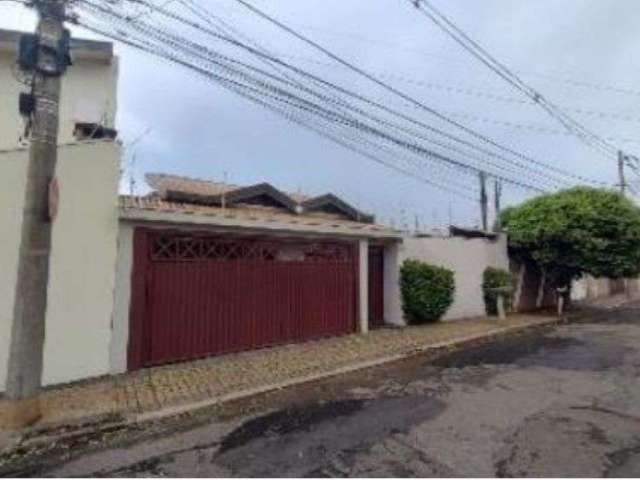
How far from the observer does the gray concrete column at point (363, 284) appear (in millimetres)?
15078

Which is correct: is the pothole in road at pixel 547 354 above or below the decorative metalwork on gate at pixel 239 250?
below

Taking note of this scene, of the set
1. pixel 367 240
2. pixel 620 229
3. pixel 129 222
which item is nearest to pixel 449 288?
pixel 367 240

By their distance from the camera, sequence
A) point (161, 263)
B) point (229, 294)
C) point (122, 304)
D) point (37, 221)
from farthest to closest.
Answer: point (229, 294), point (161, 263), point (122, 304), point (37, 221)

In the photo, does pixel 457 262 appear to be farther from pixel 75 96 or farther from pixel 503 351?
pixel 75 96

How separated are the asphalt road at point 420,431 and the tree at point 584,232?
31.3ft

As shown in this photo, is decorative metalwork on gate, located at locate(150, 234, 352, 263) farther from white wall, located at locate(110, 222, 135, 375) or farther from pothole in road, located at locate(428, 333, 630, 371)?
pothole in road, located at locate(428, 333, 630, 371)

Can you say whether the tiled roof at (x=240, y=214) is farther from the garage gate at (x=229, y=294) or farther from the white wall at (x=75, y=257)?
the white wall at (x=75, y=257)

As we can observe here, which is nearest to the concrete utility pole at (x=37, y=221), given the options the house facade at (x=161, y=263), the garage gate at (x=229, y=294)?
the house facade at (x=161, y=263)

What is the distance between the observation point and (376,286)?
1681 cm

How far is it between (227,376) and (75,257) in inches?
124

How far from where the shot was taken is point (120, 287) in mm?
10055

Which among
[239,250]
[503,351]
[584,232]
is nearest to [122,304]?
[239,250]

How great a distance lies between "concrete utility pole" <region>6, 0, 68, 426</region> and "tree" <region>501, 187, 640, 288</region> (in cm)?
1680

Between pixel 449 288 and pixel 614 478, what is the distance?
12262mm
